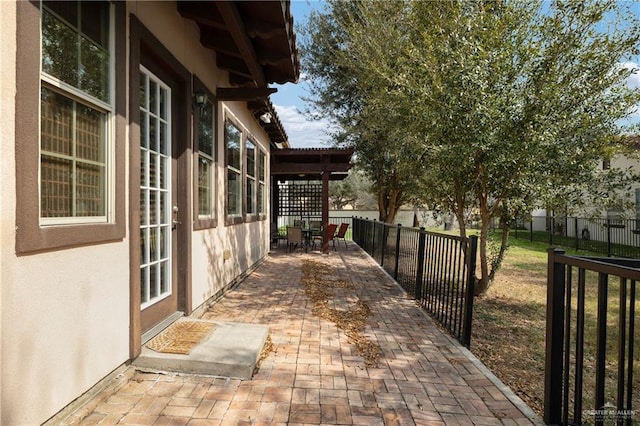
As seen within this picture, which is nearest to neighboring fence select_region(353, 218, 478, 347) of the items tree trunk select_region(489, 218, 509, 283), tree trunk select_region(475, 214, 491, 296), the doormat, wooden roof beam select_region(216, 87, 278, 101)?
tree trunk select_region(475, 214, 491, 296)

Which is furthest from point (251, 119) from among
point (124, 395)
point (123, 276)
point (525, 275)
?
point (525, 275)

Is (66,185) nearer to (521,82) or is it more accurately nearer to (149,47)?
(149,47)

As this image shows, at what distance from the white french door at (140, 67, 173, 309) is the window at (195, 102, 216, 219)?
0.58 metres

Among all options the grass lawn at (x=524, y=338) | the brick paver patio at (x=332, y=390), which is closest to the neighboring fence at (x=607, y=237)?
the grass lawn at (x=524, y=338)

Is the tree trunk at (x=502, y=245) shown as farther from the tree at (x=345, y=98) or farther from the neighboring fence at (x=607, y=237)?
the tree at (x=345, y=98)

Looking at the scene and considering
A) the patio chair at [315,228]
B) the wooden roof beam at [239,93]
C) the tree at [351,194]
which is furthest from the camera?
the tree at [351,194]

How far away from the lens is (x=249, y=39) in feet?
12.7

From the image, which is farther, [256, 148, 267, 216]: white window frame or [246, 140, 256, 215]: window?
[256, 148, 267, 216]: white window frame

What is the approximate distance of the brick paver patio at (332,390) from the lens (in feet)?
7.39

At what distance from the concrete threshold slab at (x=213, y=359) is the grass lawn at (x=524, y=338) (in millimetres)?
2090

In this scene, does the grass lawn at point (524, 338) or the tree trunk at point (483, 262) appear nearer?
the grass lawn at point (524, 338)

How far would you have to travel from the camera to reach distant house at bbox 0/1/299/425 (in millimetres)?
1743

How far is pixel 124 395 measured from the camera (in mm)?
2434

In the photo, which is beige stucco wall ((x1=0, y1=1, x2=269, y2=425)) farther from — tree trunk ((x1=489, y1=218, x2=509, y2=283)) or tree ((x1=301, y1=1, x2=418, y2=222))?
tree ((x1=301, y1=1, x2=418, y2=222))
